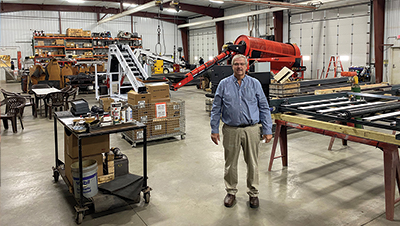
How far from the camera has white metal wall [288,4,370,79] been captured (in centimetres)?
1487

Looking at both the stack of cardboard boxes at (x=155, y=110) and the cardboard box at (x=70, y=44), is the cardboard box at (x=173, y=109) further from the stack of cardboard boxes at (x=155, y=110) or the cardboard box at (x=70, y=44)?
the cardboard box at (x=70, y=44)

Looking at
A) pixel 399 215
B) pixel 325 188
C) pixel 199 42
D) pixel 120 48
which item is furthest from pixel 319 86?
pixel 199 42

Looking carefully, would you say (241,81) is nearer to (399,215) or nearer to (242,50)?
(399,215)

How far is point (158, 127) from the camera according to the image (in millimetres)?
6168

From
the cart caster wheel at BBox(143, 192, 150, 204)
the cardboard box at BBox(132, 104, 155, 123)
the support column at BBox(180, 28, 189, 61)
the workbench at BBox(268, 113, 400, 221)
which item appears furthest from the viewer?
the support column at BBox(180, 28, 189, 61)

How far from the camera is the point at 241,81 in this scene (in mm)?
3334

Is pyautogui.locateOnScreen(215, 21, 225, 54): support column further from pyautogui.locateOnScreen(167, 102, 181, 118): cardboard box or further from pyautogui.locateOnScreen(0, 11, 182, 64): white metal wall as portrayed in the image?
pyautogui.locateOnScreen(167, 102, 181, 118): cardboard box

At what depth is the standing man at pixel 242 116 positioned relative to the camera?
10.7ft

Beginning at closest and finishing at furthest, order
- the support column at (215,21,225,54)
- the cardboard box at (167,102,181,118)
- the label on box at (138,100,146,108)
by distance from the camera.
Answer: the label on box at (138,100,146,108)
the cardboard box at (167,102,181,118)
the support column at (215,21,225,54)

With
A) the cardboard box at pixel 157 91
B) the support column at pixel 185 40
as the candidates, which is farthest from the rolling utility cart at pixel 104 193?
the support column at pixel 185 40

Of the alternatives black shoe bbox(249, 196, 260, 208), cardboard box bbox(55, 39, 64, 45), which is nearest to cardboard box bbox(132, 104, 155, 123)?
black shoe bbox(249, 196, 260, 208)

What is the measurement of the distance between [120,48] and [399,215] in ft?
32.5

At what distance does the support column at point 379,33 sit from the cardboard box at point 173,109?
1105 cm

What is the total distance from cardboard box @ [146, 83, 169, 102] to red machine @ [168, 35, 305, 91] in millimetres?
4544
